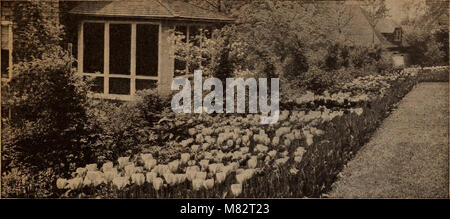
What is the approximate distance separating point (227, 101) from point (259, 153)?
1547mm

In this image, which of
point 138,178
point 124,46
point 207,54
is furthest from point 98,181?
point 207,54

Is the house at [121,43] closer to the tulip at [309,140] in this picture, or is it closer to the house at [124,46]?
the house at [124,46]

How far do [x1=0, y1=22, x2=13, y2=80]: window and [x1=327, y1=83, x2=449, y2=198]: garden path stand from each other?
4.14 m

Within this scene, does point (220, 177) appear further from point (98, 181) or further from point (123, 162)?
point (98, 181)

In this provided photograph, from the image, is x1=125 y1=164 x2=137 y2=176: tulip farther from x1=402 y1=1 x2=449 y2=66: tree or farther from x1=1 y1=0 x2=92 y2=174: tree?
x1=402 y1=1 x2=449 y2=66: tree

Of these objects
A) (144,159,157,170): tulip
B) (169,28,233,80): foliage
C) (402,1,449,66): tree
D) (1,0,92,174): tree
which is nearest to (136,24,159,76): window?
(169,28,233,80): foliage

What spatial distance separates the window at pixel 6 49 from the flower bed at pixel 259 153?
1871 millimetres

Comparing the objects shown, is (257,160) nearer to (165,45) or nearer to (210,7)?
(165,45)

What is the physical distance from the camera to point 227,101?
660 centimetres

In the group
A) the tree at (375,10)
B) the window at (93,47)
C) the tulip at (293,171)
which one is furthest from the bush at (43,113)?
the tree at (375,10)

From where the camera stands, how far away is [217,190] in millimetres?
4520
